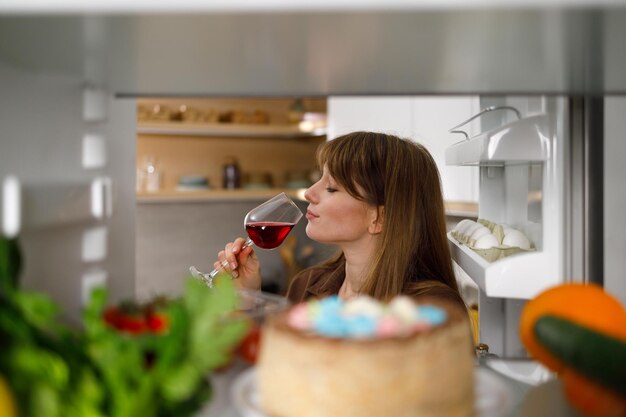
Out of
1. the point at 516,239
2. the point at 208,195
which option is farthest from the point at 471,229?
the point at 208,195

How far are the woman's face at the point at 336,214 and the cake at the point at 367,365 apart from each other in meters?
1.18

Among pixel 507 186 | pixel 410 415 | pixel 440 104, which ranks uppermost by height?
pixel 440 104

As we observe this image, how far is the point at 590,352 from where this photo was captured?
45 cm

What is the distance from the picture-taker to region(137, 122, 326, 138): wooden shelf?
365 cm

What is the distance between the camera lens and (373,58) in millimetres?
520

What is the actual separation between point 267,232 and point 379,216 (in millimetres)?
283

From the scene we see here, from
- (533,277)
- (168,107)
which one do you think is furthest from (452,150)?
(168,107)

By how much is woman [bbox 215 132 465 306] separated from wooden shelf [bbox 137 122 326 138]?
206cm

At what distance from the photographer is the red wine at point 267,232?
1.55 m

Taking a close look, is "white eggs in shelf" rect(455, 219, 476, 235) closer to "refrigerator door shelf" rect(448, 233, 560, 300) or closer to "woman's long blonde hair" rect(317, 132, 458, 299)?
"woman's long blonde hair" rect(317, 132, 458, 299)

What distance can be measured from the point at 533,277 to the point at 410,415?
63 cm

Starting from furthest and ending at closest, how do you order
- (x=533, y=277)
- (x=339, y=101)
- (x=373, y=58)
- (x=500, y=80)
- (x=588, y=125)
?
1. (x=339, y=101)
2. (x=533, y=277)
3. (x=588, y=125)
4. (x=500, y=80)
5. (x=373, y=58)

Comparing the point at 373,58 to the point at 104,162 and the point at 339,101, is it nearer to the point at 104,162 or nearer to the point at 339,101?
the point at 104,162

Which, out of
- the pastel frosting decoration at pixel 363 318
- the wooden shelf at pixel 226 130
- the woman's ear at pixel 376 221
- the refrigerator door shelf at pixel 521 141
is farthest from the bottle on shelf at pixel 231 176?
the pastel frosting decoration at pixel 363 318
